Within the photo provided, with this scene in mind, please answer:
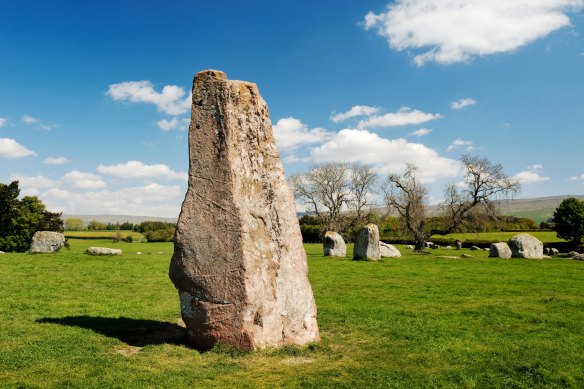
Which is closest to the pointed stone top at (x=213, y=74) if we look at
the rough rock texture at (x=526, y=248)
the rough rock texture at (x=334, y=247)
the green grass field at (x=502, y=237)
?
the rough rock texture at (x=334, y=247)

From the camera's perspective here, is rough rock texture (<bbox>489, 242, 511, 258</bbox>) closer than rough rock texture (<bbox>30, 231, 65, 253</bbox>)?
No

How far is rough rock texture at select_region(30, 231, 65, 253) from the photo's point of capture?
32438 mm

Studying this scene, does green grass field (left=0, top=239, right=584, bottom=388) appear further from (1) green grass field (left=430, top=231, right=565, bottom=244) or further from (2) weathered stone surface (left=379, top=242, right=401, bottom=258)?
(1) green grass field (left=430, top=231, right=565, bottom=244)

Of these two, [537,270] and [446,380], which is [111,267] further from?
[537,270]

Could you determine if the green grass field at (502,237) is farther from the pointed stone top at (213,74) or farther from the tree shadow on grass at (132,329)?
the pointed stone top at (213,74)

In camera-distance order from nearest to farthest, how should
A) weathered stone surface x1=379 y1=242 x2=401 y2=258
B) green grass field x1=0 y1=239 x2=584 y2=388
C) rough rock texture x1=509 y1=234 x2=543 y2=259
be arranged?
green grass field x1=0 y1=239 x2=584 y2=388 → rough rock texture x1=509 y1=234 x2=543 y2=259 → weathered stone surface x1=379 y1=242 x2=401 y2=258

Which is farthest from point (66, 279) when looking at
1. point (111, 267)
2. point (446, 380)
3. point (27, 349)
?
point (446, 380)

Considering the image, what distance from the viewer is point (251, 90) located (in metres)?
10.7

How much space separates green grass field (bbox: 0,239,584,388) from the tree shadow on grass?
1.1 inches

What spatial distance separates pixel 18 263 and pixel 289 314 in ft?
71.7

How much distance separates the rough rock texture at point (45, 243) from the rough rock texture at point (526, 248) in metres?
35.5

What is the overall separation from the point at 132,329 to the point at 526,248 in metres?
32.6

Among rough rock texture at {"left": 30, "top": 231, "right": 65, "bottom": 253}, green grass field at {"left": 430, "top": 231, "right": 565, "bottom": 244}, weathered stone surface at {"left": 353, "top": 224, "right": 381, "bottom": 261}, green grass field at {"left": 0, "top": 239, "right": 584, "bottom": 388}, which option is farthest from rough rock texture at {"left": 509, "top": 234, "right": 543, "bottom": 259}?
rough rock texture at {"left": 30, "top": 231, "right": 65, "bottom": 253}

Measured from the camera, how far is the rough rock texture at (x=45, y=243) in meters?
32.4
